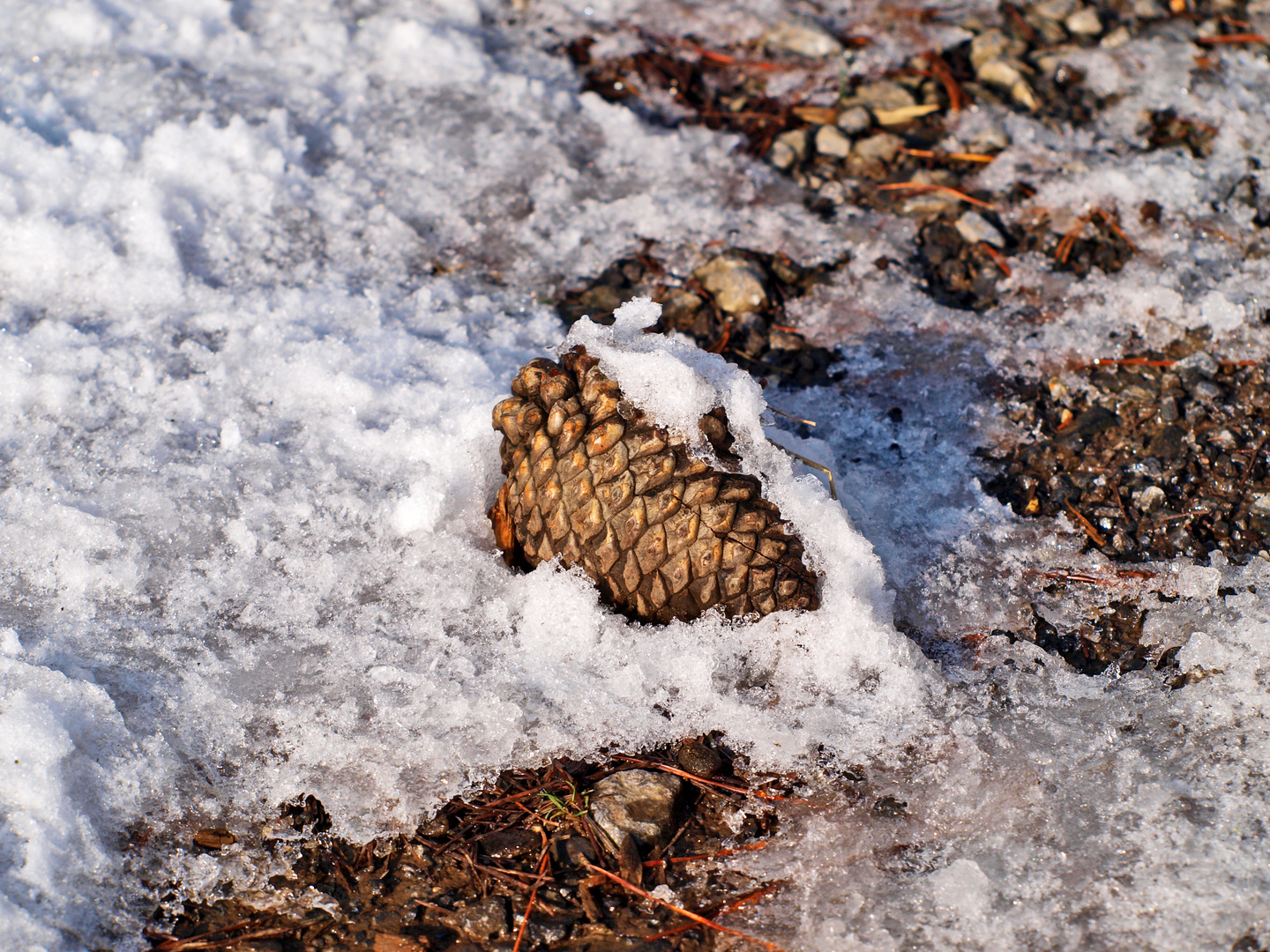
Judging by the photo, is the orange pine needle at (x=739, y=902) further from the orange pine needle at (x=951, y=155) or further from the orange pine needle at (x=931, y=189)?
the orange pine needle at (x=951, y=155)

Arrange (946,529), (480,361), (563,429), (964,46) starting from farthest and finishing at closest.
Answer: (964,46) < (480,361) < (946,529) < (563,429)

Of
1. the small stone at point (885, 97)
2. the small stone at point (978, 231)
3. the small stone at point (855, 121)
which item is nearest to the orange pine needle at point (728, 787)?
the small stone at point (978, 231)

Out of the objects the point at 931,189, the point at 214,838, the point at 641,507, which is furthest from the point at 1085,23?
the point at 214,838

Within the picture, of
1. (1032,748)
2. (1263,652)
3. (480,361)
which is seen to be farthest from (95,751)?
(1263,652)

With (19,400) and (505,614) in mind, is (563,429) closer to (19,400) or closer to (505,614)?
(505,614)

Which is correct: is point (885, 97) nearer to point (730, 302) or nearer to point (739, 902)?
point (730, 302)
